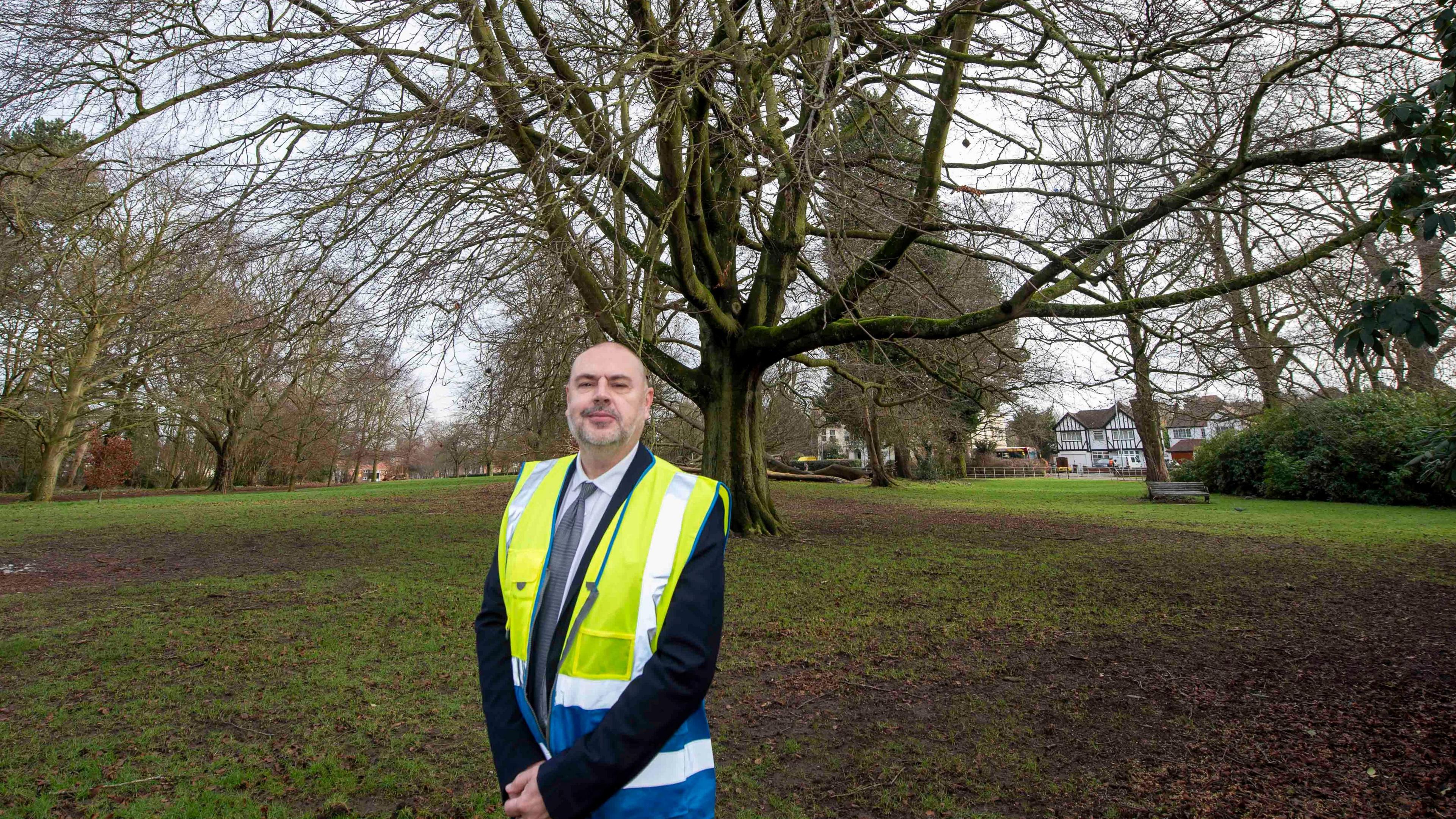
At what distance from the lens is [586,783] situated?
155cm

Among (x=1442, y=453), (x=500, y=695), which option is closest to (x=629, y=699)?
(x=500, y=695)

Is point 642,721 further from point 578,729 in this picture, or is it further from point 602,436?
point 602,436

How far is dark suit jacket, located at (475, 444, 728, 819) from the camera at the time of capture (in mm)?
1544

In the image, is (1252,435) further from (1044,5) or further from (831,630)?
(831,630)

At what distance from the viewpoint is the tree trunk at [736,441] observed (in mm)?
11625

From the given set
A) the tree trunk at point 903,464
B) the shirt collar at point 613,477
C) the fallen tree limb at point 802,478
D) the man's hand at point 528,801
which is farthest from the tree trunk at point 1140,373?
the tree trunk at point 903,464

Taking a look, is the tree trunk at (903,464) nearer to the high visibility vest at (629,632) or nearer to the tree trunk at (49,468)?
the tree trunk at (49,468)

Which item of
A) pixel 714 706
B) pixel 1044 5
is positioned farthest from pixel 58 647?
pixel 1044 5

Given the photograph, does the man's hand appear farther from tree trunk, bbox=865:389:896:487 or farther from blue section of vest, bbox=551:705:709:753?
tree trunk, bbox=865:389:896:487

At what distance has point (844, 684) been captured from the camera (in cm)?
486

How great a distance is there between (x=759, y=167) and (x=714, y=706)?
4.83 metres

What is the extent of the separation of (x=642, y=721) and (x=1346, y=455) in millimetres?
22143

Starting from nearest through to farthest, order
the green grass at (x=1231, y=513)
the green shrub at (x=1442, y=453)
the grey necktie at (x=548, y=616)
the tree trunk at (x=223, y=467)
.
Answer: the grey necktie at (x=548, y=616)
the green shrub at (x=1442, y=453)
the green grass at (x=1231, y=513)
the tree trunk at (x=223, y=467)

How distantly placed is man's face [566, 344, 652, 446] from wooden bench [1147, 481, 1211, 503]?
21537 millimetres
